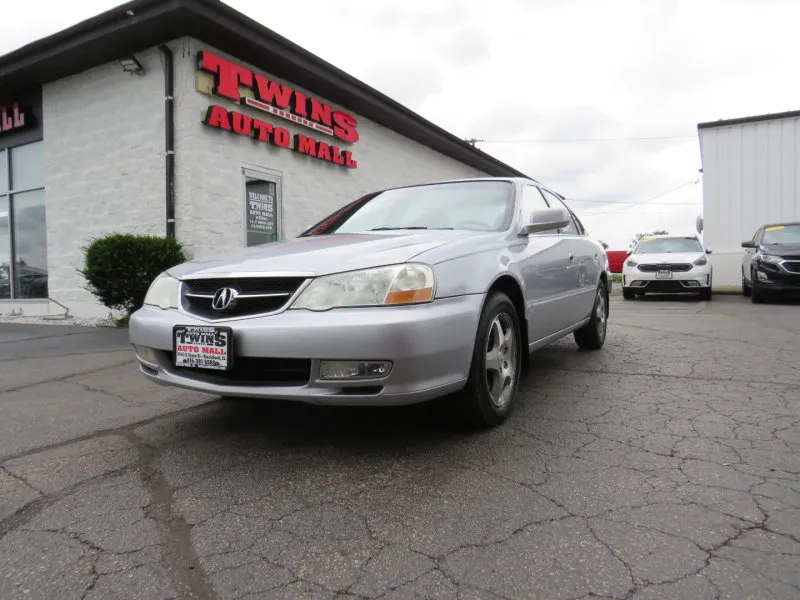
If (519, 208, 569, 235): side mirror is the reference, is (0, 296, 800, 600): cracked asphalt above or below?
below

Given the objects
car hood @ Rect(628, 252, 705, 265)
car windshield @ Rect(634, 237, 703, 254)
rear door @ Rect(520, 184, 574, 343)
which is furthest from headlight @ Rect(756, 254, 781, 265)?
rear door @ Rect(520, 184, 574, 343)

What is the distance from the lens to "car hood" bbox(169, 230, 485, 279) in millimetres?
2486

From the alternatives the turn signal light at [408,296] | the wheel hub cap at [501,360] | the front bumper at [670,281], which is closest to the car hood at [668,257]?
the front bumper at [670,281]

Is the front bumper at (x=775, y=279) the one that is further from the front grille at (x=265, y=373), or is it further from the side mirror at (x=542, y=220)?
the front grille at (x=265, y=373)

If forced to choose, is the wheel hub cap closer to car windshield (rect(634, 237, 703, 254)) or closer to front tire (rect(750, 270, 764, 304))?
front tire (rect(750, 270, 764, 304))

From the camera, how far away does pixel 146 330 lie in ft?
9.11

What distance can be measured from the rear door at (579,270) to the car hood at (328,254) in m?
1.54

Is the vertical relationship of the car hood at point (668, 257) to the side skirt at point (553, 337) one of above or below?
above

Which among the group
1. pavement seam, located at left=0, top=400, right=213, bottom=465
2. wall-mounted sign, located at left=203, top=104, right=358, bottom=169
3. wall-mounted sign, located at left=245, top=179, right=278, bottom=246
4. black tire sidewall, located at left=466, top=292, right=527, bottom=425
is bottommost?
pavement seam, located at left=0, top=400, right=213, bottom=465

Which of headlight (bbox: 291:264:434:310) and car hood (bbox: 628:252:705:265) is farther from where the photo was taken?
car hood (bbox: 628:252:705:265)

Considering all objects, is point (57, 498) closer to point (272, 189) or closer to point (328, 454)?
point (328, 454)

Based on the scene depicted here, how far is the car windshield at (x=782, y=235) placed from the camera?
10844mm

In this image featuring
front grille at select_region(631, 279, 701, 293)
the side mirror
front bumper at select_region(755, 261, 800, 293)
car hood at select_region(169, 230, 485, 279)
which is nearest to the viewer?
car hood at select_region(169, 230, 485, 279)

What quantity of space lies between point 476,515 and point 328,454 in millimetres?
851
